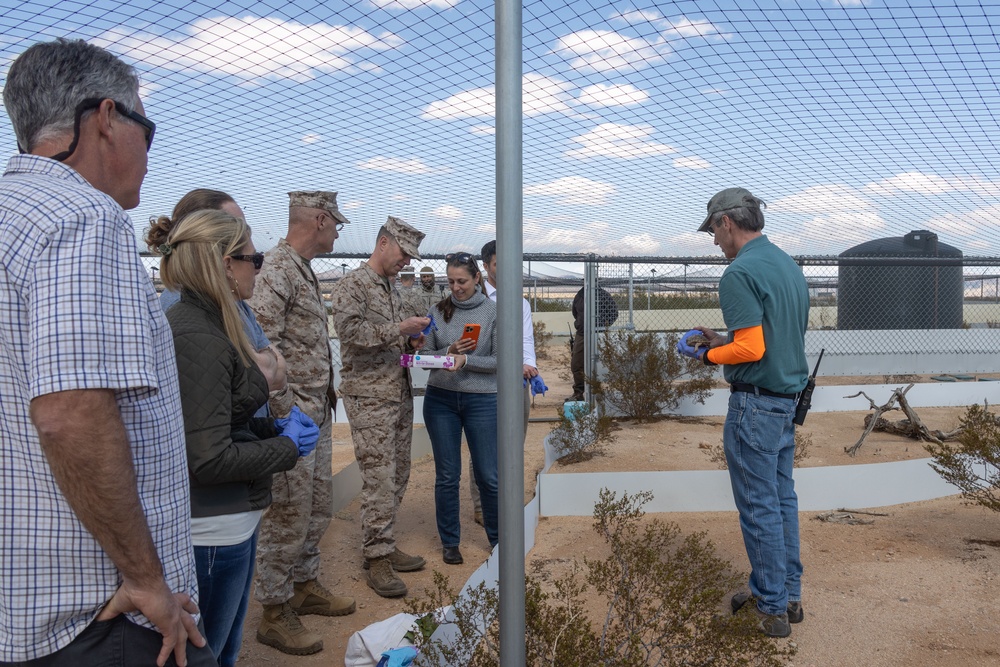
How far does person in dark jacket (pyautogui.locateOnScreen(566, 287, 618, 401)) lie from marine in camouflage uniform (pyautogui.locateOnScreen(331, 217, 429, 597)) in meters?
4.51

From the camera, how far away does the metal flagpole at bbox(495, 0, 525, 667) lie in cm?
168

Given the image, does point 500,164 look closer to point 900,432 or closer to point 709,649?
point 709,649

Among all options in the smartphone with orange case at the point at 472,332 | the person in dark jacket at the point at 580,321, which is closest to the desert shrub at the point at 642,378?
the person in dark jacket at the point at 580,321

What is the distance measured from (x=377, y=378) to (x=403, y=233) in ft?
2.68

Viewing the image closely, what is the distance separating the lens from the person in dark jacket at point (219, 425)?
1.97 metres

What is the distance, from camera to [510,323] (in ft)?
5.68

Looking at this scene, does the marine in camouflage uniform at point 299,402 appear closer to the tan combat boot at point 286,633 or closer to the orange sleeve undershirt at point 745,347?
the tan combat boot at point 286,633

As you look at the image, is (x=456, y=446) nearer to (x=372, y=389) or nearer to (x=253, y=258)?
(x=372, y=389)

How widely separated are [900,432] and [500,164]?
6.39 meters

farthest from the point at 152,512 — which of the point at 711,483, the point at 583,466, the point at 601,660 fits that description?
the point at 583,466

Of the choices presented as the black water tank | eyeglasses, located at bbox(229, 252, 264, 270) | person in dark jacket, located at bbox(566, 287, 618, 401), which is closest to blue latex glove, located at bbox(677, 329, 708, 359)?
eyeglasses, located at bbox(229, 252, 264, 270)

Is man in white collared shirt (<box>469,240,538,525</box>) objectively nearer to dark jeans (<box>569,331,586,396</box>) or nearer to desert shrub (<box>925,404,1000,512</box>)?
desert shrub (<box>925,404,1000,512</box>)

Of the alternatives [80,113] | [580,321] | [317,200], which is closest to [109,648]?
[80,113]

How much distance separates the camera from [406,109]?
243 inches
